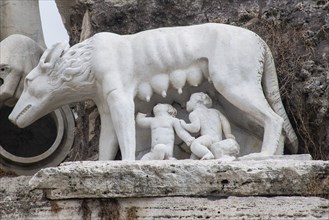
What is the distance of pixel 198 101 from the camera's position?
5.44 meters

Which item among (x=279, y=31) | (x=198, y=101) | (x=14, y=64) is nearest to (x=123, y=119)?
(x=198, y=101)

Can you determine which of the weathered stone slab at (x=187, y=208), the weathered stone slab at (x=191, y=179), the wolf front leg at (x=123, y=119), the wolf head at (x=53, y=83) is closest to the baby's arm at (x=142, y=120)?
the wolf front leg at (x=123, y=119)

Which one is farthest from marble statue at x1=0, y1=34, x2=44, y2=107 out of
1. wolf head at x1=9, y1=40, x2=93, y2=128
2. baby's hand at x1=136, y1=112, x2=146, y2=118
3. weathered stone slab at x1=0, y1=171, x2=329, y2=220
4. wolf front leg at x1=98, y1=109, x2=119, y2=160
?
weathered stone slab at x1=0, y1=171, x2=329, y2=220

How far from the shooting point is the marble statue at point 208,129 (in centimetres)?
525

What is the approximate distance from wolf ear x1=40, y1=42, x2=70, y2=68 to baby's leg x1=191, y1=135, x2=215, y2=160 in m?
0.93

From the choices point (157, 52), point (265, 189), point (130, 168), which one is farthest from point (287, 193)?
point (157, 52)

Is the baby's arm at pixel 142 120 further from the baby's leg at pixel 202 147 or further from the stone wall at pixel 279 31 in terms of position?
the stone wall at pixel 279 31

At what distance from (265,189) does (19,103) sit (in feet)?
5.24

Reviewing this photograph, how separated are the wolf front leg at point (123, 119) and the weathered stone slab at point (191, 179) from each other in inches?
15.3

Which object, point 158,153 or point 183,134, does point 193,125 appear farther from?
point 158,153

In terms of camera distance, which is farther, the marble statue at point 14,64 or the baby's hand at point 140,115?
the marble statue at point 14,64

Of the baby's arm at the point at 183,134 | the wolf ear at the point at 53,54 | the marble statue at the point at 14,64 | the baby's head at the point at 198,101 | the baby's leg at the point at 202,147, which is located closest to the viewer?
the baby's leg at the point at 202,147

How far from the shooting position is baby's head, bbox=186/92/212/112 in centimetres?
544

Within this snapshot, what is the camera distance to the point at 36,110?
18.4ft
